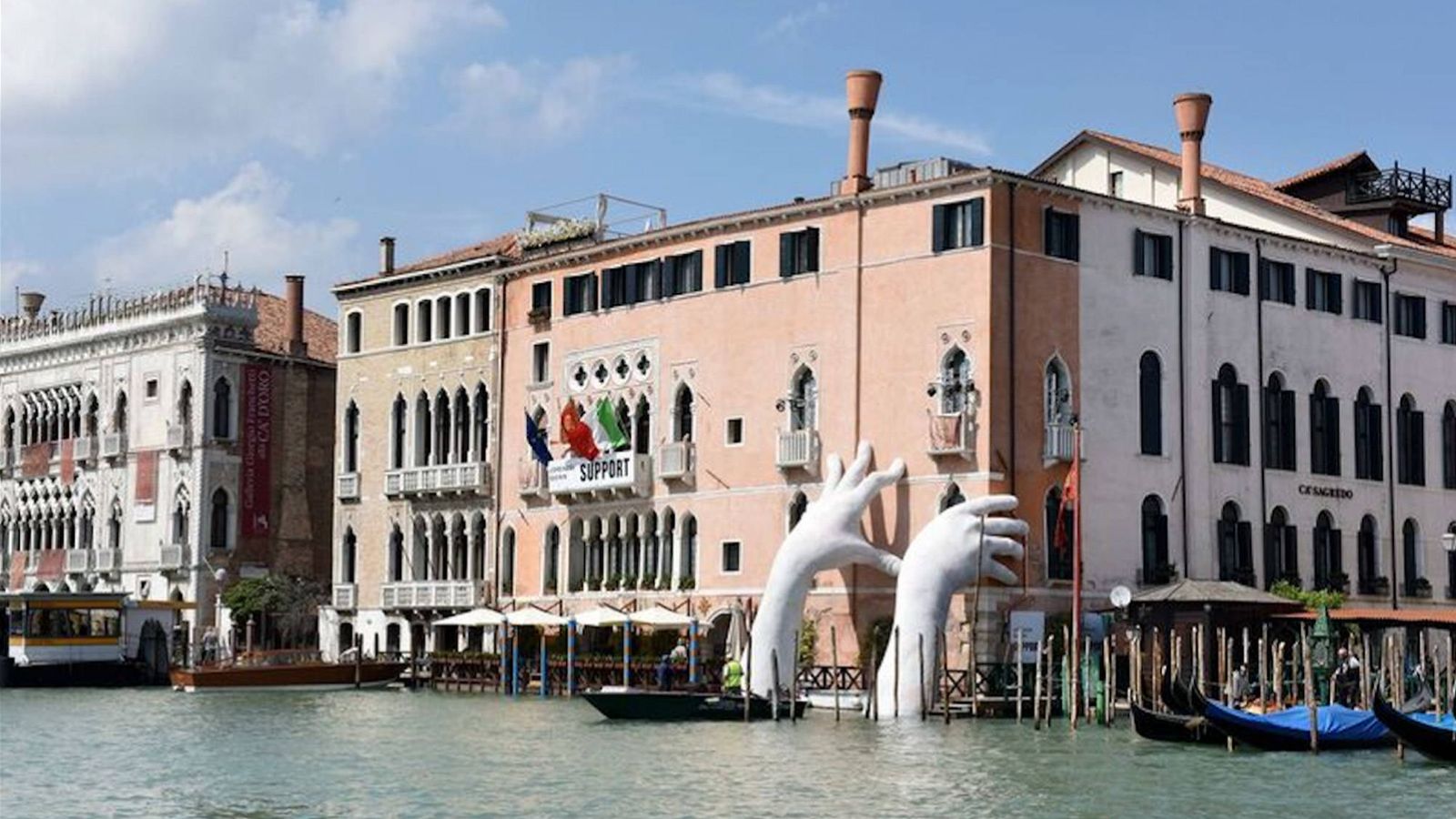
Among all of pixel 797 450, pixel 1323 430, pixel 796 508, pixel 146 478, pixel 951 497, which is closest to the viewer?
pixel 951 497

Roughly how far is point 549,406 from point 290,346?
45.5 feet

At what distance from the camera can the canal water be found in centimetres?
2525

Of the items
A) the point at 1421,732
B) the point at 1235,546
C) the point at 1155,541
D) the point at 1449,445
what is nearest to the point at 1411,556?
the point at 1449,445

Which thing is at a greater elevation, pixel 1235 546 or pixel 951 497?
pixel 951 497

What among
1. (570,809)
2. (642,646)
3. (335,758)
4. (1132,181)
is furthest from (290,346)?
(570,809)

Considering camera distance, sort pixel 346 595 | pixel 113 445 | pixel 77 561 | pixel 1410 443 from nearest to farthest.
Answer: pixel 1410 443, pixel 346 595, pixel 113 445, pixel 77 561

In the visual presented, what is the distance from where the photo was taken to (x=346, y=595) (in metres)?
55.2

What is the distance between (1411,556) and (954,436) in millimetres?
11683

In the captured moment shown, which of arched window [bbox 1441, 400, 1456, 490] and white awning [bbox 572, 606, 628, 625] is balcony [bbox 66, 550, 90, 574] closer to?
white awning [bbox 572, 606, 628, 625]

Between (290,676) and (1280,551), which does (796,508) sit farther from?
(290,676)

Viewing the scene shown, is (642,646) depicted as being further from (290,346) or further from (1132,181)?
(290,346)

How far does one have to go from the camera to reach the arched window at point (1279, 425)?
149ft

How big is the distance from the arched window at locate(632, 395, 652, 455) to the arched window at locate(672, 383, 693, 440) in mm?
788

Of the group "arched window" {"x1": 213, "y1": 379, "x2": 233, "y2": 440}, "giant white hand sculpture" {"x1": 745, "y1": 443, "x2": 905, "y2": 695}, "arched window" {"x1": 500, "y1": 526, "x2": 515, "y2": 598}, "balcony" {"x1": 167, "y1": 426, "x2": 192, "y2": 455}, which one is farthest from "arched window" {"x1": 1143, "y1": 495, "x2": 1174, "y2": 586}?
"balcony" {"x1": 167, "y1": 426, "x2": 192, "y2": 455}
